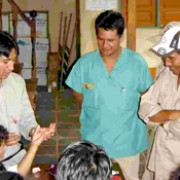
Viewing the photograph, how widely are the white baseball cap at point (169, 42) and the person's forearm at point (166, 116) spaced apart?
1.05ft

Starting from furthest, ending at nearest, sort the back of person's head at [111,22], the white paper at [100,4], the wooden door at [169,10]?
the wooden door at [169,10] < the white paper at [100,4] < the back of person's head at [111,22]

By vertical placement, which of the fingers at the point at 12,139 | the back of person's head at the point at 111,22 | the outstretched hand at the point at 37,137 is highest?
the back of person's head at the point at 111,22

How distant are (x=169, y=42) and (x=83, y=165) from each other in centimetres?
106

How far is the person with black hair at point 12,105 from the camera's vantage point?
2.50m

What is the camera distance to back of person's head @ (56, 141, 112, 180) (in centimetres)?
158

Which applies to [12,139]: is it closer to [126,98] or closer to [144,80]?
[126,98]

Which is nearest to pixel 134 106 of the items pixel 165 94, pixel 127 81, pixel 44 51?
pixel 127 81

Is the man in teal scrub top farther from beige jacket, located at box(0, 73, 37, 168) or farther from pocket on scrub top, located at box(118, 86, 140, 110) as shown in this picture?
beige jacket, located at box(0, 73, 37, 168)

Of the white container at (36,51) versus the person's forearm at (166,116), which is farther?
the white container at (36,51)

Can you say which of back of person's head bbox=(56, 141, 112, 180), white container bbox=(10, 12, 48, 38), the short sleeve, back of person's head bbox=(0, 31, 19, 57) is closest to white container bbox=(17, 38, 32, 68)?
white container bbox=(10, 12, 48, 38)

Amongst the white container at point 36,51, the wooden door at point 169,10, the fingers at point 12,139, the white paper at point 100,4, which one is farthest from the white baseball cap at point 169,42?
the white container at point 36,51

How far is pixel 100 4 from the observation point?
5.39 metres

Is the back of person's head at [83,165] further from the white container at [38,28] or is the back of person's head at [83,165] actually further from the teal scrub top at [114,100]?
the white container at [38,28]

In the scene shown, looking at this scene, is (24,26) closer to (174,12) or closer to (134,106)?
(174,12)
